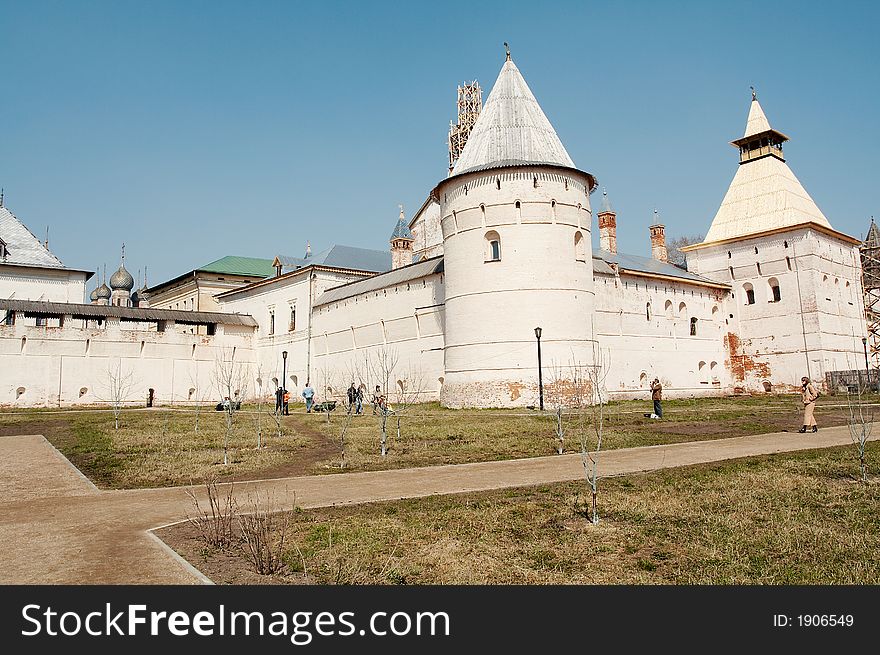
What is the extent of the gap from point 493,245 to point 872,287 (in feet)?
91.9

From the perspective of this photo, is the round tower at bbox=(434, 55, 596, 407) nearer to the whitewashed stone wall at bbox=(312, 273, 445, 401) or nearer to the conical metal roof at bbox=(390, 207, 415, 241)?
the whitewashed stone wall at bbox=(312, 273, 445, 401)

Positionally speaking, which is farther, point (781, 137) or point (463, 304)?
point (781, 137)

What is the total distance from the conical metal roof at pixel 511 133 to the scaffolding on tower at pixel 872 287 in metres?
23.9

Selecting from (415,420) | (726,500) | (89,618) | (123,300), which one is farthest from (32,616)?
(123,300)

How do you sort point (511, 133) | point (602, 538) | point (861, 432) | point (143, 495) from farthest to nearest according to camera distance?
1. point (511, 133)
2. point (861, 432)
3. point (143, 495)
4. point (602, 538)

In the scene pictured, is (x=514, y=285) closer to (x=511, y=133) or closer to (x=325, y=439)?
(x=511, y=133)

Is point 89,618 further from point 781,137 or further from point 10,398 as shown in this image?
point 781,137

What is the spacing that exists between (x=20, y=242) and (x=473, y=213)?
108ft

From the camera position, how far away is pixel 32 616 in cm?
349

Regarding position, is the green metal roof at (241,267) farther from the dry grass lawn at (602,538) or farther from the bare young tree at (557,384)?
the dry grass lawn at (602,538)

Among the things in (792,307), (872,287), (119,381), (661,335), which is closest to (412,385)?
(661,335)

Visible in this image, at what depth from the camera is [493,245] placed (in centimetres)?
2706

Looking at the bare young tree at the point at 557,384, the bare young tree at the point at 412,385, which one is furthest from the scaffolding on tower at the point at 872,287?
the bare young tree at the point at 412,385

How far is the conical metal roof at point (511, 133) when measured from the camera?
1073 inches
